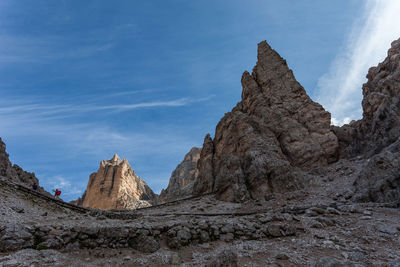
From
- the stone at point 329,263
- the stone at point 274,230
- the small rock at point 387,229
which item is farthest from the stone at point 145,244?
the small rock at point 387,229

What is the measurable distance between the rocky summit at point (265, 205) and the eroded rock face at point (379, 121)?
7.0 inches

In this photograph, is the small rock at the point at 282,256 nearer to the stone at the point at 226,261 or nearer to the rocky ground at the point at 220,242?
the rocky ground at the point at 220,242

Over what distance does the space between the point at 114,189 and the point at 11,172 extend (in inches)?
1737

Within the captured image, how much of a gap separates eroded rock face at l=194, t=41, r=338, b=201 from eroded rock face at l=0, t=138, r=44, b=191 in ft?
99.8

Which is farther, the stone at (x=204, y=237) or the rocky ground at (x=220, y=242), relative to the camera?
the stone at (x=204, y=237)

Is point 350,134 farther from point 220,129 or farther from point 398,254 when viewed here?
point 398,254

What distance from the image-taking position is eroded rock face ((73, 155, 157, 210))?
7500cm

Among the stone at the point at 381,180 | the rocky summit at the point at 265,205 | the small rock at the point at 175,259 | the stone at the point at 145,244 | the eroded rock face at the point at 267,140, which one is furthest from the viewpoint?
the eroded rock face at the point at 267,140

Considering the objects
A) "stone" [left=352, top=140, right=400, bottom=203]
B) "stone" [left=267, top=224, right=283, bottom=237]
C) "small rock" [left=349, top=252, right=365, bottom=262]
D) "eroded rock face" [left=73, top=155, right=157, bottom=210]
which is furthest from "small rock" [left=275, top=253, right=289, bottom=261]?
"eroded rock face" [left=73, top=155, right=157, bottom=210]

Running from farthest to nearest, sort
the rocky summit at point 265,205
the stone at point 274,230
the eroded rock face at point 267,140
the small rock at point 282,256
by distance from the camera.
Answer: the eroded rock face at point 267,140 → the stone at point 274,230 → the rocky summit at point 265,205 → the small rock at point 282,256

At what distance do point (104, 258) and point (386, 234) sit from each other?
12.5 m

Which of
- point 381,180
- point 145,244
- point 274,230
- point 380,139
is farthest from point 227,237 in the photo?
point 380,139

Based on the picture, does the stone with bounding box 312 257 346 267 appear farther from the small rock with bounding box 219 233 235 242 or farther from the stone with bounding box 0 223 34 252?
the stone with bounding box 0 223 34 252

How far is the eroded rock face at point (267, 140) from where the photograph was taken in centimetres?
3056
